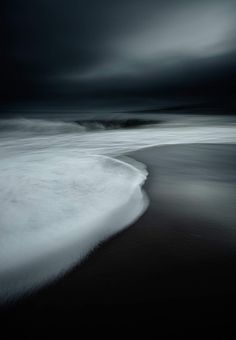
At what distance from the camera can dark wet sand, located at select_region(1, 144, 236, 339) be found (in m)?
0.79

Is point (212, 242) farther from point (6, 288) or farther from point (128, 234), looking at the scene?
point (6, 288)

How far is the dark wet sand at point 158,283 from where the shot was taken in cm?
79

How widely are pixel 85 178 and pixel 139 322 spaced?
1.56m

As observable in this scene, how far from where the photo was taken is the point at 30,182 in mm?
2131

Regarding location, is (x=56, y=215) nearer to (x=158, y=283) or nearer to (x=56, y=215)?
(x=56, y=215)

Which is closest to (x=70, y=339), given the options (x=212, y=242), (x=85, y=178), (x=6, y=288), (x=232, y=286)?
(x=6, y=288)

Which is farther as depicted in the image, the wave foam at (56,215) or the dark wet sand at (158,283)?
the wave foam at (56,215)

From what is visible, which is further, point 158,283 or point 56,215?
point 56,215

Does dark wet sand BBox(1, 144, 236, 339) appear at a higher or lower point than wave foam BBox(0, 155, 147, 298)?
lower

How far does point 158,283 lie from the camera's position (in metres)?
0.96

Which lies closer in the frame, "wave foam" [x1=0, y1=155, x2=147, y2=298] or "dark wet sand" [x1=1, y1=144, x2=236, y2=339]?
"dark wet sand" [x1=1, y1=144, x2=236, y2=339]

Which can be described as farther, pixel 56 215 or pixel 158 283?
pixel 56 215

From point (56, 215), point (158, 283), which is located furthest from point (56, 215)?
point (158, 283)

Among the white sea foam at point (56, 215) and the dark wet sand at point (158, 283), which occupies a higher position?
the white sea foam at point (56, 215)
